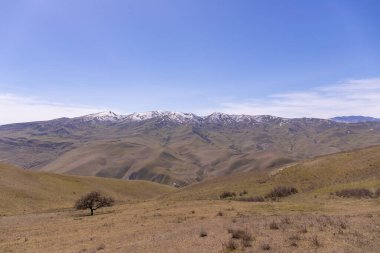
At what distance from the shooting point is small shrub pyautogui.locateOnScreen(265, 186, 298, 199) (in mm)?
55944

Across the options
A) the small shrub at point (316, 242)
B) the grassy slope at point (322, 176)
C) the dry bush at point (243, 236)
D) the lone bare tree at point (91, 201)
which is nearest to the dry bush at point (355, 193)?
the grassy slope at point (322, 176)

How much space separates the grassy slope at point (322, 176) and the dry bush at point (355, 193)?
2.22m

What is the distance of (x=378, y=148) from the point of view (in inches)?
2926

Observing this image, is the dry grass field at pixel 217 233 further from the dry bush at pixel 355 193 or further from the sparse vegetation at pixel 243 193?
the sparse vegetation at pixel 243 193

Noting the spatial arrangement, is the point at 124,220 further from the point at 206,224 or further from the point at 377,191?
the point at 377,191

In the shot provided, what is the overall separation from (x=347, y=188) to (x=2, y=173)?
239 feet

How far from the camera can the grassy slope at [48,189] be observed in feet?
242

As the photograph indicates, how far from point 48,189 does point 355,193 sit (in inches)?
2662

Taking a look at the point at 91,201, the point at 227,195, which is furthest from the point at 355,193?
the point at 91,201

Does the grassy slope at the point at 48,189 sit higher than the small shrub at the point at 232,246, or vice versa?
the small shrub at the point at 232,246

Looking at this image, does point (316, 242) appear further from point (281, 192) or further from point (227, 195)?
point (227, 195)

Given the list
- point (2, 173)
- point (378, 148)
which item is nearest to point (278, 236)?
point (378, 148)

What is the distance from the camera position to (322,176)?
63594mm

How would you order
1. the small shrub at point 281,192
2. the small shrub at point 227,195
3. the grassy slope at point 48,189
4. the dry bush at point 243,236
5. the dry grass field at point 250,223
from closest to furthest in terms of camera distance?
the dry bush at point 243,236, the dry grass field at point 250,223, the small shrub at point 281,192, the small shrub at point 227,195, the grassy slope at point 48,189
